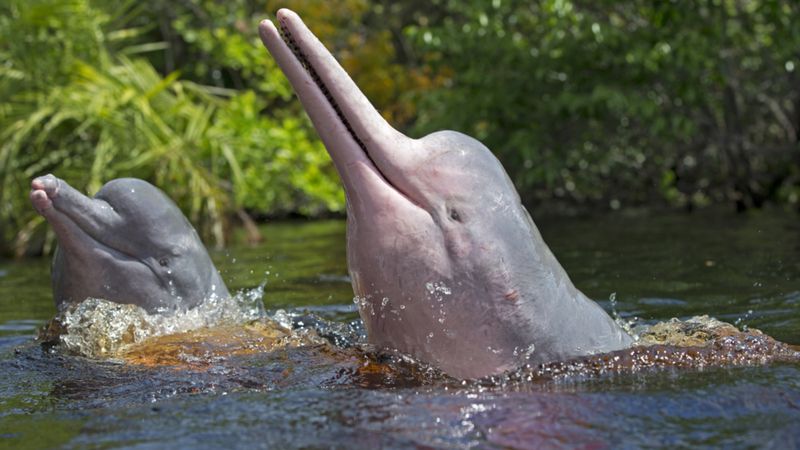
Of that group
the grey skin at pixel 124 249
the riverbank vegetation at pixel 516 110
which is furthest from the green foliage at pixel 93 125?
the grey skin at pixel 124 249

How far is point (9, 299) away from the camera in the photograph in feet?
28.1

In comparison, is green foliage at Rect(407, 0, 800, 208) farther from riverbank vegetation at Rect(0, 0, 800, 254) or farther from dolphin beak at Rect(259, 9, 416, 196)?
dolphin beak at Rect(259, 9, 416, 196)

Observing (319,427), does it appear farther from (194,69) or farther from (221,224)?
(194,69)

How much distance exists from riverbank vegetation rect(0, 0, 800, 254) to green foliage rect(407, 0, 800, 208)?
25 mm

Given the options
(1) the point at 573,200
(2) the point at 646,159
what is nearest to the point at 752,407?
(2) the point at 646,159

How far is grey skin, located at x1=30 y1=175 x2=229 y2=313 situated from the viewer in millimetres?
5602

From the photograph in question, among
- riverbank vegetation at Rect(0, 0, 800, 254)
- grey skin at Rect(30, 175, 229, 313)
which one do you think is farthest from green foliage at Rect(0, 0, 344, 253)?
grey skin at Rect(30, 175, 229, 313)

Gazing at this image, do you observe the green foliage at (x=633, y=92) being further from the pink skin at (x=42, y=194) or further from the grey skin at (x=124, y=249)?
the pink skin at (x=42, y=194)

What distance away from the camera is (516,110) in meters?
14.1

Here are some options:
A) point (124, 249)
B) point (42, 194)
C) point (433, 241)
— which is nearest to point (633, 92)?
point (124, 249)

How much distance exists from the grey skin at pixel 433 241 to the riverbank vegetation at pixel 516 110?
28.0ft

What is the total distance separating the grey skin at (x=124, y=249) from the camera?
221 inches

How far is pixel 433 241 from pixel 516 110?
10285 mm

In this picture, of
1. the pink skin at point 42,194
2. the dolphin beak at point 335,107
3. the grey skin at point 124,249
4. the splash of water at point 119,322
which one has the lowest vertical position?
the splash of water at point 119,322
